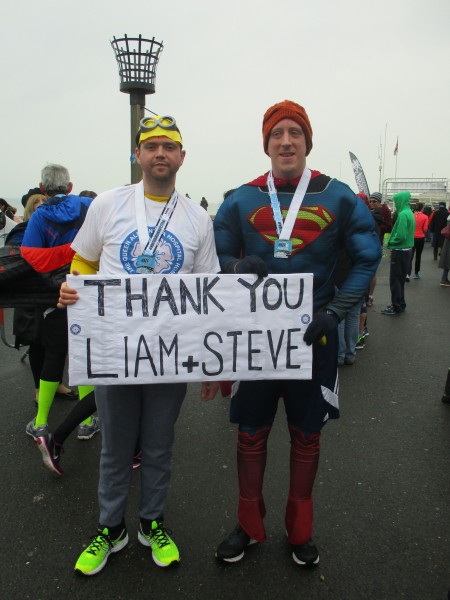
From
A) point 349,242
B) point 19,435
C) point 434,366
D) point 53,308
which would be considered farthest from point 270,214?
point 434,366

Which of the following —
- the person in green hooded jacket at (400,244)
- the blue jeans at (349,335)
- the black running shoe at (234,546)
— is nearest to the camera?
the black running shoe at (234,546)

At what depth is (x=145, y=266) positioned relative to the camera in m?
2.06

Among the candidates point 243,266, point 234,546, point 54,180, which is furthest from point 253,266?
point 54,180

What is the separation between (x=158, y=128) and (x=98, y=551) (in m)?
2.04

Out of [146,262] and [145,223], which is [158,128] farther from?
[146,262]

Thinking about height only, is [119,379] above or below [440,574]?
above

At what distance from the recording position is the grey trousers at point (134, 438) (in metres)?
2.19

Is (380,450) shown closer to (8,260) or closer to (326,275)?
(326,275)

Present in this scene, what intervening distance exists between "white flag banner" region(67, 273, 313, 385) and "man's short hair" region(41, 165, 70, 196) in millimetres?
1569

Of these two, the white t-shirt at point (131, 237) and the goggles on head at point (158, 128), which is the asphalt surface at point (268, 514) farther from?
the goggles on head at point (158, 128)

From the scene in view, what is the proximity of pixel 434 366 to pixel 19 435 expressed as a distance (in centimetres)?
429

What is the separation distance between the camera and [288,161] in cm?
212

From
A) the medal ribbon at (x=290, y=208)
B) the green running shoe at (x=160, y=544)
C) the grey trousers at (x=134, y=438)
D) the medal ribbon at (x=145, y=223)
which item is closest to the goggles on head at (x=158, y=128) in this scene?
the medal ribbon at (x=145, y=223)

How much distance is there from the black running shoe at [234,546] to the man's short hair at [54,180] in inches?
99.7
